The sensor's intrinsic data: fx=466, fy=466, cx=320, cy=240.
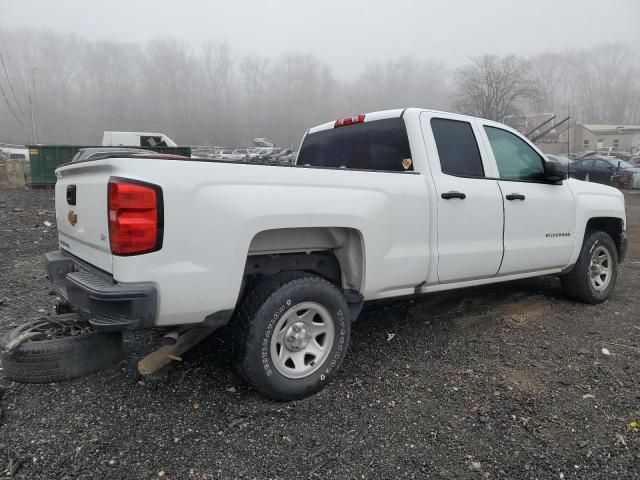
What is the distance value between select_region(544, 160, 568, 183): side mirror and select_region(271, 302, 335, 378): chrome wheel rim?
270 centimetres

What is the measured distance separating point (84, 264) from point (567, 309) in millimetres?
4492

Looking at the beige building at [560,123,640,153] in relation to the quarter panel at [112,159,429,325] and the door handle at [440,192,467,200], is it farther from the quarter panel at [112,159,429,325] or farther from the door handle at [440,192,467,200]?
the quarter panel at [112,159,429,325]

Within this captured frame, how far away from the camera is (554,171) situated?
4.30 m

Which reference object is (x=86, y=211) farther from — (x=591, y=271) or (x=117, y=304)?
(x=591, y=271)

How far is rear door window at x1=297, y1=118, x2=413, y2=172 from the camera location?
12.1 feet

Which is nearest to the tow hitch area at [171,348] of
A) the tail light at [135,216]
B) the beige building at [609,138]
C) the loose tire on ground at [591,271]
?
the tail light at [135,216]

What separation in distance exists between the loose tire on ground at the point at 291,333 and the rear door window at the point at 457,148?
1.46 meters

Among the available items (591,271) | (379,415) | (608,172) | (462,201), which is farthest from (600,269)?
(608,172)

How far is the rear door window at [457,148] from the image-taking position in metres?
3.70

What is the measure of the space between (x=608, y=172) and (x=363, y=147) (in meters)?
22.0

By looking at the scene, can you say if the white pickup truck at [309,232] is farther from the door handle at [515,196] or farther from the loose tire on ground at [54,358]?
the loose tire on ground at [54,358]

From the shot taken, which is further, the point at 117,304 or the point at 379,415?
the point at 379,415

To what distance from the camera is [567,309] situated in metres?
4.82

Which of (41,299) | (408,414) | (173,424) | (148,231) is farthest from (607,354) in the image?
(41,299)
